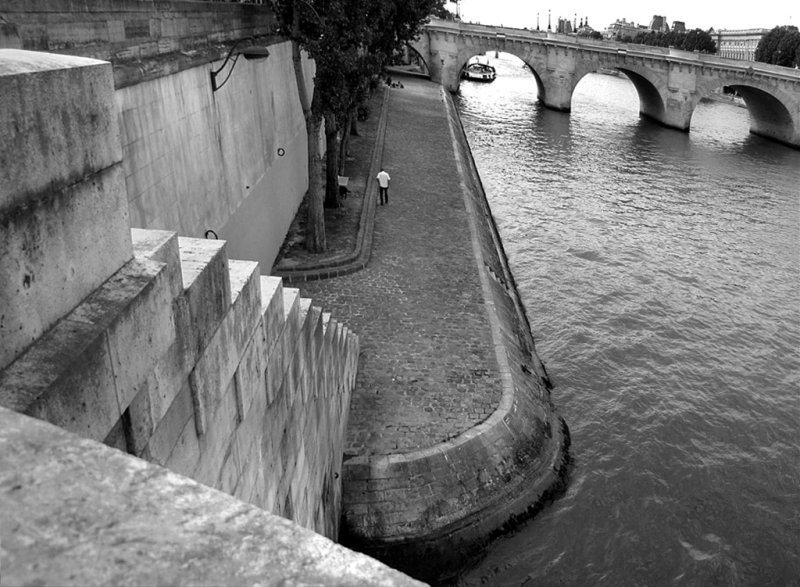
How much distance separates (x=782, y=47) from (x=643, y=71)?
32501 mm

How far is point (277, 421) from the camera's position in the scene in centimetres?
648

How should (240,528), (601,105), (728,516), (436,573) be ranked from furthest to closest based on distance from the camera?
(601,105)
(728,516)
(436,573)
(240,528)

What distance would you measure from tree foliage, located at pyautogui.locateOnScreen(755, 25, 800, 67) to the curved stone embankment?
7693 cm

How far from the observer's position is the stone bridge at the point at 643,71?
52469 millimetres

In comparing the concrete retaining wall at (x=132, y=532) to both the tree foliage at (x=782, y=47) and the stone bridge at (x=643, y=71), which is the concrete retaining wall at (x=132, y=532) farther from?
the tree foliage at (x=782, y=47)

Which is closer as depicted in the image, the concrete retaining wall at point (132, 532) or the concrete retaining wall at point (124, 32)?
the concrete retaining wall at point (132, 532)

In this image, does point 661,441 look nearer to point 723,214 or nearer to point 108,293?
point 108,293

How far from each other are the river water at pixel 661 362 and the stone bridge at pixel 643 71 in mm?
15740

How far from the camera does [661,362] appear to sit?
1800 cm

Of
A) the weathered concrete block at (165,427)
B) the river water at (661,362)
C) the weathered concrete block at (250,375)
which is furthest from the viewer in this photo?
the river water at (661,362)

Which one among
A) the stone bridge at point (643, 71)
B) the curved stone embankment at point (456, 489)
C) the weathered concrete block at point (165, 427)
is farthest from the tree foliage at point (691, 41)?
the weathered concrete block at point (165, 427)

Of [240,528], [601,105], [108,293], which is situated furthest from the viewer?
[601,105]

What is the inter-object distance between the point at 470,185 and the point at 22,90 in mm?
27977

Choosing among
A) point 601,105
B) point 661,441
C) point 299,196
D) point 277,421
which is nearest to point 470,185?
point 299,196
